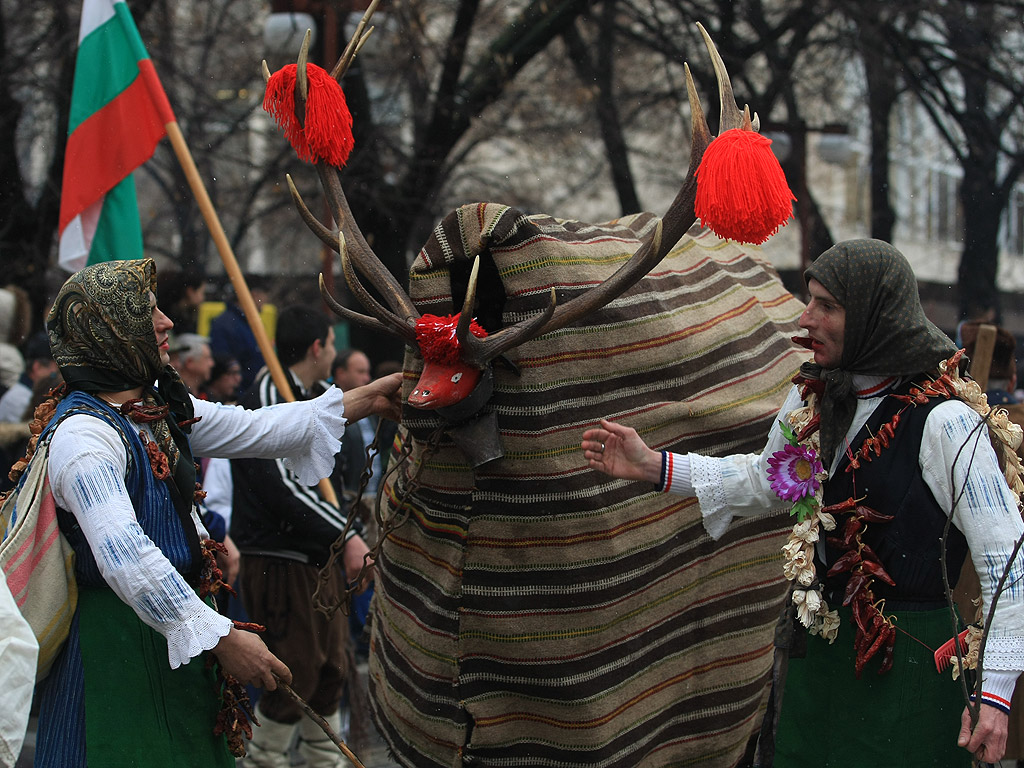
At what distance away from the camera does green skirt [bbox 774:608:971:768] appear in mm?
2938

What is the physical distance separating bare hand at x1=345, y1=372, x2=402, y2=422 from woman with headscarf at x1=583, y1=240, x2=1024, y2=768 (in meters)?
1.39

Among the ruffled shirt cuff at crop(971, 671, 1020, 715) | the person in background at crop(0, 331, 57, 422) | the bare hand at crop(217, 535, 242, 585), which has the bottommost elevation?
the bare hand at crop(217, 535, 242, 585)

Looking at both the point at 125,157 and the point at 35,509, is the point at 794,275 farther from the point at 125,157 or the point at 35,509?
the point at 35,509

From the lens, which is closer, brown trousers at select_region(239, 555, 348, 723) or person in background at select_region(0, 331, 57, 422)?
brown trousers at select_region(239, 555, 348, 723)

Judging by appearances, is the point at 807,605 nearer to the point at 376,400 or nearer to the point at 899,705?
the point at 899,705

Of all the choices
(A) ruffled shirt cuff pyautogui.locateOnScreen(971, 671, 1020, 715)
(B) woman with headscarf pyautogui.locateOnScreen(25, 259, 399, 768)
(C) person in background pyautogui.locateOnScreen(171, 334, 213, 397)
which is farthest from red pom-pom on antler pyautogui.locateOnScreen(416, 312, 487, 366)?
(C) person in background pyautogui.locateOnScreen(171, 334, 213, 397)

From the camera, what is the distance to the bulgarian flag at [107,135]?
535cm

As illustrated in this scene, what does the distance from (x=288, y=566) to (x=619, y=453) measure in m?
2.27

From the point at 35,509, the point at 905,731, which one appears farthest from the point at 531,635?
the point at 35,509

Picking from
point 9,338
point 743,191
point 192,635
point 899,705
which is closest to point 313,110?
point 743,191

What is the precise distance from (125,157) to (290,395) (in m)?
1.51

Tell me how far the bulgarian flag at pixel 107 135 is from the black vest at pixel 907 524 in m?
3.75

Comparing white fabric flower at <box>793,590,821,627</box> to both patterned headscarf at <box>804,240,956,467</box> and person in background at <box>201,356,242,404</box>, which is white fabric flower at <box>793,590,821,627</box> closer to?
patterned headscarf at <box>804,240,956,467</box>

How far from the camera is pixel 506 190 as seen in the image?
13.5 m
